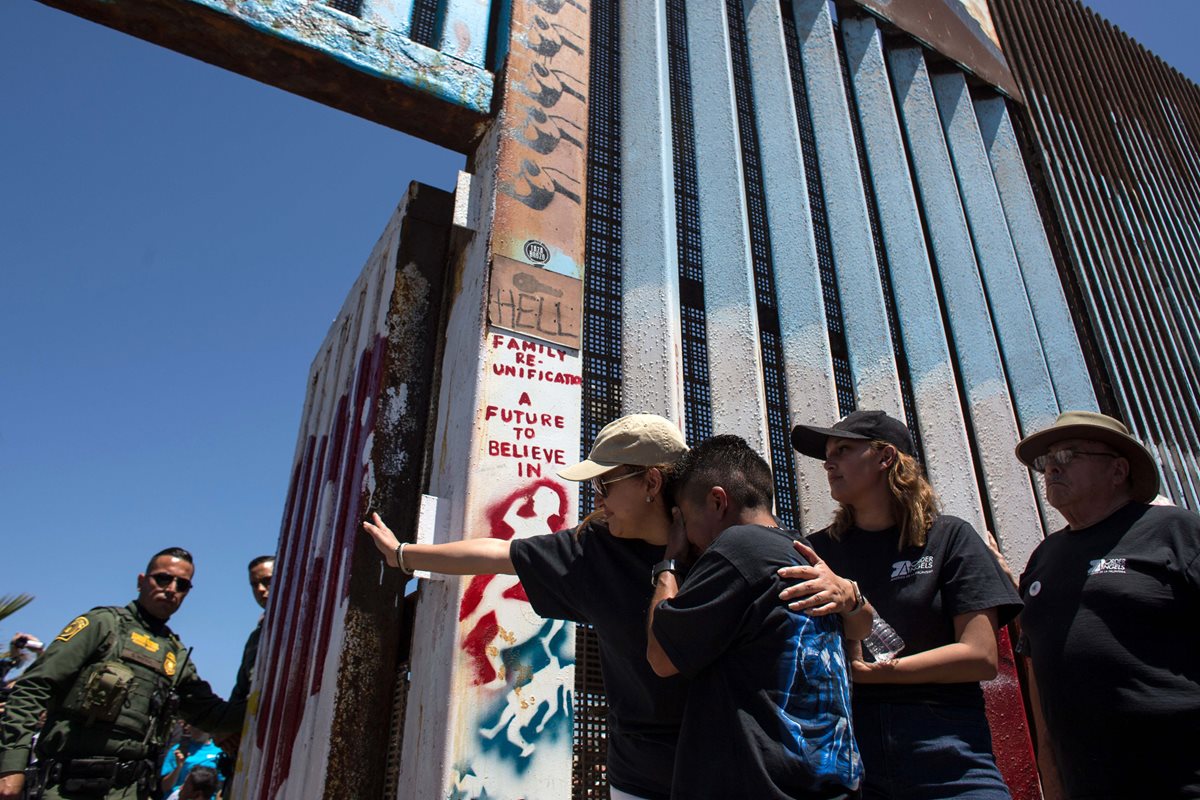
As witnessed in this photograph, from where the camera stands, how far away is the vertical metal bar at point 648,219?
3.49m

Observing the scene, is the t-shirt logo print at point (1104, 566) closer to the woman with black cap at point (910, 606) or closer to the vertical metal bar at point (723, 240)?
the woman with black cap at point (910, 606)

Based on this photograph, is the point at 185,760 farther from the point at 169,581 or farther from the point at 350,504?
the point at 350,504

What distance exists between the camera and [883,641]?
5.80 feet

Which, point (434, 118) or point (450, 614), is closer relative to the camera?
point (450, 614)

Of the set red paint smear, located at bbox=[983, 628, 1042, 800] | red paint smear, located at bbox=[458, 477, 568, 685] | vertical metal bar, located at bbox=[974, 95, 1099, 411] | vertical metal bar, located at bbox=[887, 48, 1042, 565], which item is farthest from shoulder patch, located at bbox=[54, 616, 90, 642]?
vertical metal bar, located at bbox=[974, 95, 1099, 411]

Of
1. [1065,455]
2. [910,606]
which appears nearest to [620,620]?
[910,606]

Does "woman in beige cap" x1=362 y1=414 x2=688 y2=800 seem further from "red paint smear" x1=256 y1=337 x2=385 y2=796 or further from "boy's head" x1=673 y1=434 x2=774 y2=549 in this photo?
"red paint smear" x1=256 y1=337 x2=385 y2=796

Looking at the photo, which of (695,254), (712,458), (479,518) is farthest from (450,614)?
(695,254)

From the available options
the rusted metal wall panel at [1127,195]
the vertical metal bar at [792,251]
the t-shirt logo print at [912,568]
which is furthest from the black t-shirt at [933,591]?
the rusted metal wall panel at [1127,195]

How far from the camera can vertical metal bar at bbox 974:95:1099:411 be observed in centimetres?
532

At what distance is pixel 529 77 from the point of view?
12.4 ft

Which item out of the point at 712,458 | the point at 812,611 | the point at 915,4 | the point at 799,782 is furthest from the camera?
the point at 915,4

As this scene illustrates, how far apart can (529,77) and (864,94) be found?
2.82 metres

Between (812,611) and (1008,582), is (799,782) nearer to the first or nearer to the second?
(812,611)
